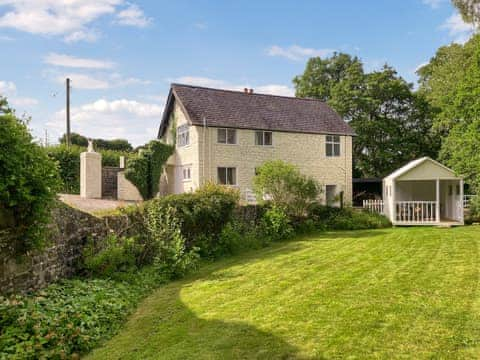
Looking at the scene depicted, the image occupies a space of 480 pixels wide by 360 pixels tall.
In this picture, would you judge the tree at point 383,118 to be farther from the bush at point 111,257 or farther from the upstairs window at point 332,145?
the bush at point 111,257

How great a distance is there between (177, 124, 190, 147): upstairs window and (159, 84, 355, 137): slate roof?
162 centimetres

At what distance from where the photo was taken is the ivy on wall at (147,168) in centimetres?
2189

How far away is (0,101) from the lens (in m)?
6.66

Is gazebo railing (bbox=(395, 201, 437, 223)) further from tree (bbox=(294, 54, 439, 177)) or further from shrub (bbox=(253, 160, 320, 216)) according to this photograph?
tree (bbox=(294, 54, 439, 177))

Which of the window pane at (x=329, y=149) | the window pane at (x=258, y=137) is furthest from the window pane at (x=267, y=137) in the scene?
the window pane at (x=329, y=149)

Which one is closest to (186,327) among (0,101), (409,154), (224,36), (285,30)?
A: (0,101)

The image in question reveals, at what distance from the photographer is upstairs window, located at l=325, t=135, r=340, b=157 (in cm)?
2644

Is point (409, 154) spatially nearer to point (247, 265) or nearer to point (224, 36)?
point (224, 36)

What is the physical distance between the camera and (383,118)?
34312 millimetres

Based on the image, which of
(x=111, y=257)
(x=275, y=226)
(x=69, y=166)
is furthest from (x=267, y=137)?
(x=111, y=257)

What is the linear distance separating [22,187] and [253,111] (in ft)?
65.2

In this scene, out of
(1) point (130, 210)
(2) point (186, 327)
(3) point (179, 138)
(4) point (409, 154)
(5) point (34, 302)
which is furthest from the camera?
(4) point (409, 154)

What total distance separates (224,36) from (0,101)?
11.9 meters

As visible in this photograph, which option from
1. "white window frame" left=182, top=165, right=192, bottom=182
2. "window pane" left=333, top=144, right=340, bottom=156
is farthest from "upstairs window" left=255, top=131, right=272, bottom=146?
"window pane" left=333, top=144, right=340, bottom=156
